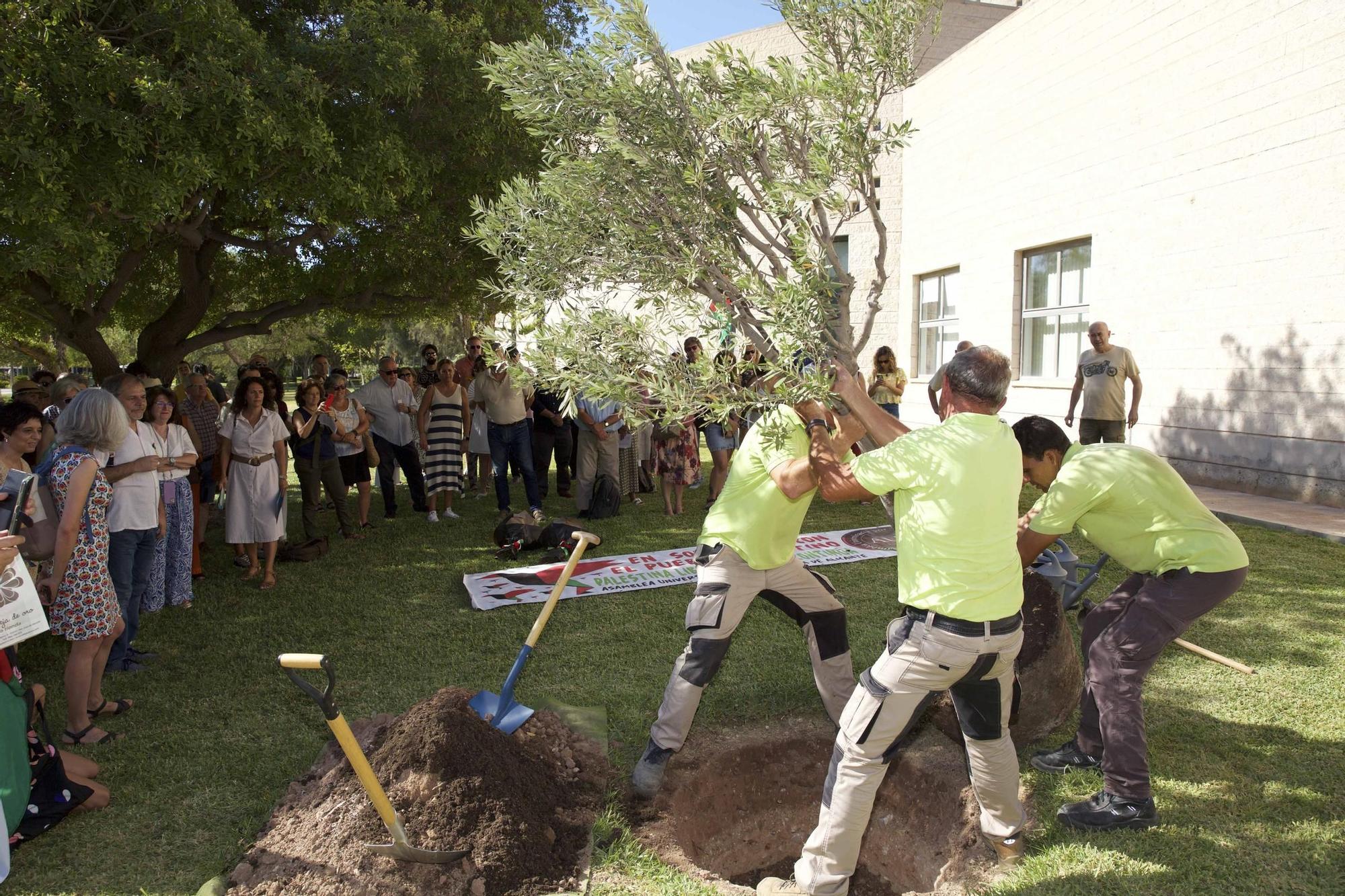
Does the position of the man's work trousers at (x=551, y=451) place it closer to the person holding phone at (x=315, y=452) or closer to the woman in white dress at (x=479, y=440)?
the woman in white dress at (x=479, y=440)

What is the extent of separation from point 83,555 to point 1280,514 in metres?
10.2

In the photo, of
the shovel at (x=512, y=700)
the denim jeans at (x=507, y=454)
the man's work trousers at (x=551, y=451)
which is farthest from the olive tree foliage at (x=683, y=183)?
the man's work trousers at (x=551, y=451)

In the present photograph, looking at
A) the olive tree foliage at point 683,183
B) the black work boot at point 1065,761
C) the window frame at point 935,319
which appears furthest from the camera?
the window frame at point 935,319

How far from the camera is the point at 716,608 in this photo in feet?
12.1

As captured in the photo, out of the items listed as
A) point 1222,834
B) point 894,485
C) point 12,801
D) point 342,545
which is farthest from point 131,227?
point 1222,834

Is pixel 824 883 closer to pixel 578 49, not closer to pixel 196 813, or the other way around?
pixel 196 813

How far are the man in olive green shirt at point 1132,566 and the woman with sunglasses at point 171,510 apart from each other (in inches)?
225

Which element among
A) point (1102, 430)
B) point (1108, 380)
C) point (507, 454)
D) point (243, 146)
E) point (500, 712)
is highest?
point (243, 146)

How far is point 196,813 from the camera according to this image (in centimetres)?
370

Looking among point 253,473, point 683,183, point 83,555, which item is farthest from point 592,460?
point 683,183

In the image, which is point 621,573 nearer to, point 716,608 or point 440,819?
point 716,608

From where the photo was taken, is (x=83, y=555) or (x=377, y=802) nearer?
(x=377, y=802)

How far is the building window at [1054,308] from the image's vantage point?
12.2 meters

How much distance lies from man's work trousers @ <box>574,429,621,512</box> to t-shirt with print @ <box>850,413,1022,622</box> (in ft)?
22.8
